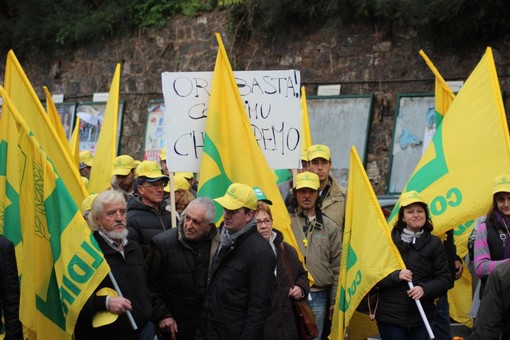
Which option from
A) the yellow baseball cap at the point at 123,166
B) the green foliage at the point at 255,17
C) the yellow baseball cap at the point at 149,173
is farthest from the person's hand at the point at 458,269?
the green foliage at the point at 255,17

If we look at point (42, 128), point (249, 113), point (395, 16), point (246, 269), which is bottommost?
point (246, 269)

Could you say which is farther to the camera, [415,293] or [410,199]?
[410,199]

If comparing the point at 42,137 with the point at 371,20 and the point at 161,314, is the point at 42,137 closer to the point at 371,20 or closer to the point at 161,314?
the point at 161,314

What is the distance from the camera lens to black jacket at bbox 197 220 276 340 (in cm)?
721

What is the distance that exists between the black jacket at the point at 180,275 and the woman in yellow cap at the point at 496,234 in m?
2.00

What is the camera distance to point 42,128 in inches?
352

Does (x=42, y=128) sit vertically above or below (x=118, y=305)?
above

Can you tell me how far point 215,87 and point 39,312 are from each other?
274cm

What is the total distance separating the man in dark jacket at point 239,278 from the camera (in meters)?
7.22

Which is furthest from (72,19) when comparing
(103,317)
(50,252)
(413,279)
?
(103,317)

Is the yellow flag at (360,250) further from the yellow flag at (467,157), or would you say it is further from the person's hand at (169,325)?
the person's hand at (169,325)

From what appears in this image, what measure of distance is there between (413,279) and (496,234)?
2.29 feet

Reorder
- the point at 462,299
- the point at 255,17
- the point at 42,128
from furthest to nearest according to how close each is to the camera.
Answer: the point at 255,17
the point at 462,299
the point at 42,128

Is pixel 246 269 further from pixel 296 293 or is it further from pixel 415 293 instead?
pixel 415 293
